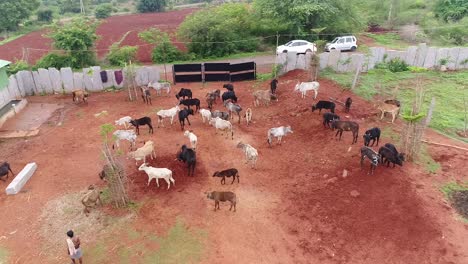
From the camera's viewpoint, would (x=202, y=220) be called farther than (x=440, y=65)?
No

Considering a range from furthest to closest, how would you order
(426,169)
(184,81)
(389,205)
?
(184,81) → (426,169) → (389,205)

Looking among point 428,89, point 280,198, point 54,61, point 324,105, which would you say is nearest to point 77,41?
point 54,61

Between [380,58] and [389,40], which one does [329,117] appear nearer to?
[380,58]

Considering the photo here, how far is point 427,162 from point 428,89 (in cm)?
983

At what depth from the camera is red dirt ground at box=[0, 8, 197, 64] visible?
3625cm

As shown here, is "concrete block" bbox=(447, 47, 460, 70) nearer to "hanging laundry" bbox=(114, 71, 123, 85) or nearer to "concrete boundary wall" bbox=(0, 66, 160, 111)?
"concrete boundary wall" bbox=(0, 66, 160, 111)

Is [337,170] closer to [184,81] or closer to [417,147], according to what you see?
[417,147]

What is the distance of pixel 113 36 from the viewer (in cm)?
4522

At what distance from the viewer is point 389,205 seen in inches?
499

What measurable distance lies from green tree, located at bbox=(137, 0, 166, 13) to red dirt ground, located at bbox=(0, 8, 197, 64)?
294 cm

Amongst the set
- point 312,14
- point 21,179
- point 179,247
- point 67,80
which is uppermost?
point 312,14

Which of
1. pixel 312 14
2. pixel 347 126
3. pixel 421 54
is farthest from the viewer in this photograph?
pixel 312 14

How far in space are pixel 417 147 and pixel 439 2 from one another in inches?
1408

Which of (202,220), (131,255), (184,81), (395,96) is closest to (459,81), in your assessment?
(395,96)
